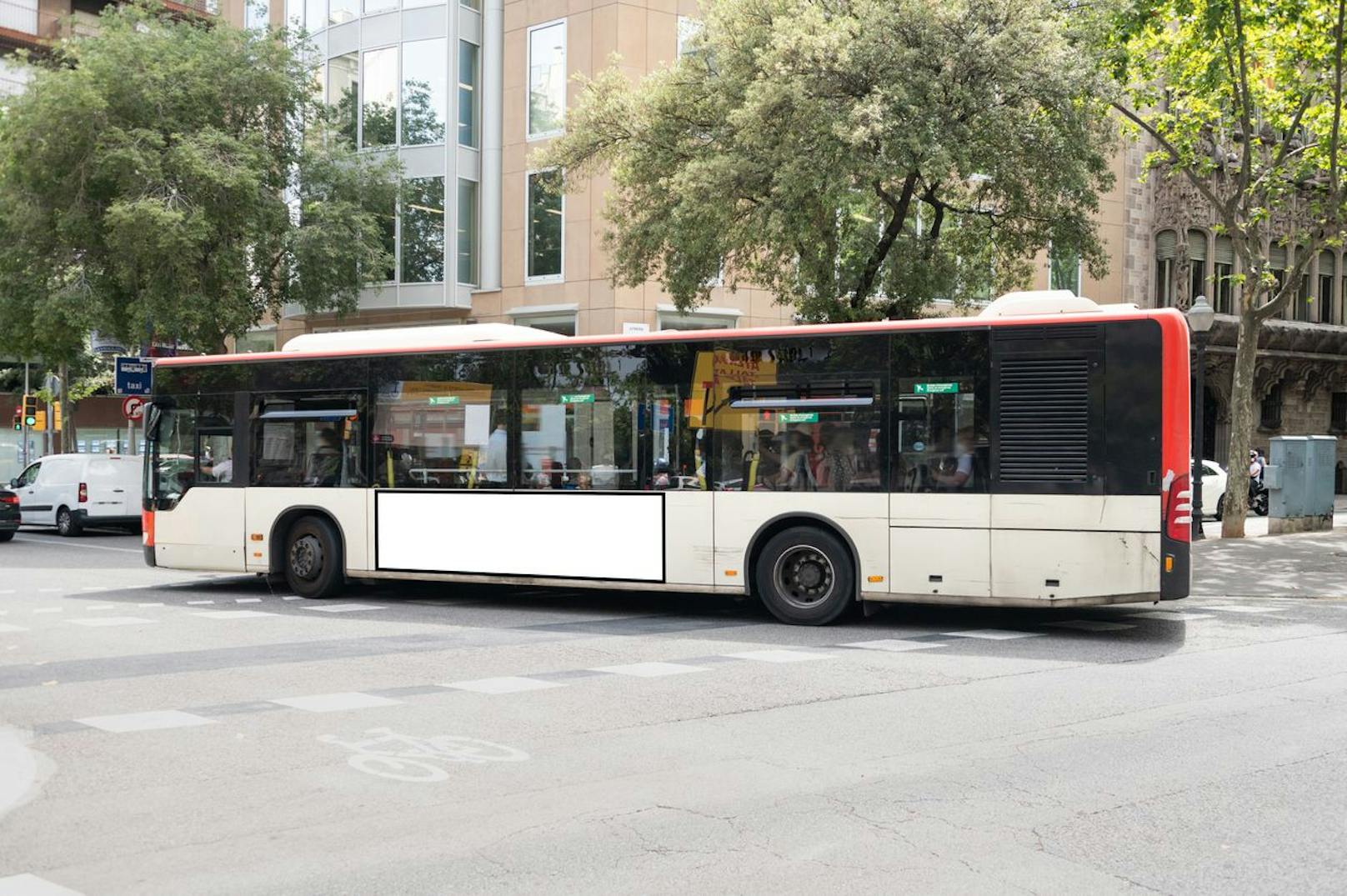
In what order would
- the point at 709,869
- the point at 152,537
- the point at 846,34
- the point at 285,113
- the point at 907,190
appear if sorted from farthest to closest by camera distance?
the point at 285,113
the point at 907,190
the point at 846,34
the point at 152,537
the point at 709,869

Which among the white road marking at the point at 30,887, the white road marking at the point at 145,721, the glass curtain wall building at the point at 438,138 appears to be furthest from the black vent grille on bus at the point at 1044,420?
the glass curtain wall building at the point at 438,138

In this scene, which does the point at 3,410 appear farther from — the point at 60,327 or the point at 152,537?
the point at 152,537

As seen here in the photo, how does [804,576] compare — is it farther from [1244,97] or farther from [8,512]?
[8,512]

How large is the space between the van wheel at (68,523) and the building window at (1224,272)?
110 feet

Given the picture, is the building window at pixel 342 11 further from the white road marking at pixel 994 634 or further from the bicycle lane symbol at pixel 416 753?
the bicycle lane symbol at pixel 416 753

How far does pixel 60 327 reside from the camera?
94.6 ft

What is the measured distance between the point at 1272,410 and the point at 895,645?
3752cm

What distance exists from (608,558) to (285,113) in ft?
69.1

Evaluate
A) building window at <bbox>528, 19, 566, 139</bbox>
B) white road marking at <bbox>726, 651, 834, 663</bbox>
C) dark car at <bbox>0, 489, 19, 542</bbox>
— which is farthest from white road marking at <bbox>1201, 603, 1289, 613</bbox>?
dark car at <bbox>0, 489, 19, 542</bbox>

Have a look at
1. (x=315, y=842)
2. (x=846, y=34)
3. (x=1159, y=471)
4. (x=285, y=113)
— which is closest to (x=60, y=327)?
(x=285, y=113)

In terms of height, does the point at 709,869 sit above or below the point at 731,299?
below

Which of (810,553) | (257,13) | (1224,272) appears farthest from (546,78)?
(810,553)

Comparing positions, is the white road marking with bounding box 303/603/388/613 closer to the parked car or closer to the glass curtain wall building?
the parked car

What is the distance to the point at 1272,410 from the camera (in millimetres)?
44469
